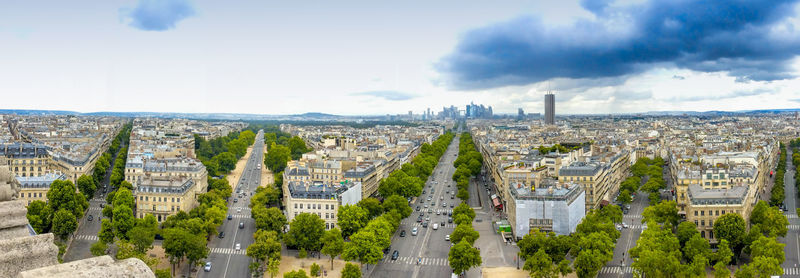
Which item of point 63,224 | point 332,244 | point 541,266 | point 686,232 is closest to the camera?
point 541,266

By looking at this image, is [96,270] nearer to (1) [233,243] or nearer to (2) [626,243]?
(1) [233,243]

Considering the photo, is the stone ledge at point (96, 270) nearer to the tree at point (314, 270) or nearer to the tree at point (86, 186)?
the tree at point (314, 270)

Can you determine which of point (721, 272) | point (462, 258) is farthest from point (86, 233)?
point (721, 272)

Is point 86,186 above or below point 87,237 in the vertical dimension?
above

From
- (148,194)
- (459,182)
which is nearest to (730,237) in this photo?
(459,182)

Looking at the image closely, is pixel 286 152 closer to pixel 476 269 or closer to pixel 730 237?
pixel 476 269

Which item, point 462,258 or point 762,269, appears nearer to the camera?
point 762,269

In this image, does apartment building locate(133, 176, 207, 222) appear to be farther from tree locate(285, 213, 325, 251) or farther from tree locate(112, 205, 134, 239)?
tree locate(285, 213, 325, 251)

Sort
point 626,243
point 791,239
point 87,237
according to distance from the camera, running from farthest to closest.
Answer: point 87,237 < point 626,243 < point 791,239
